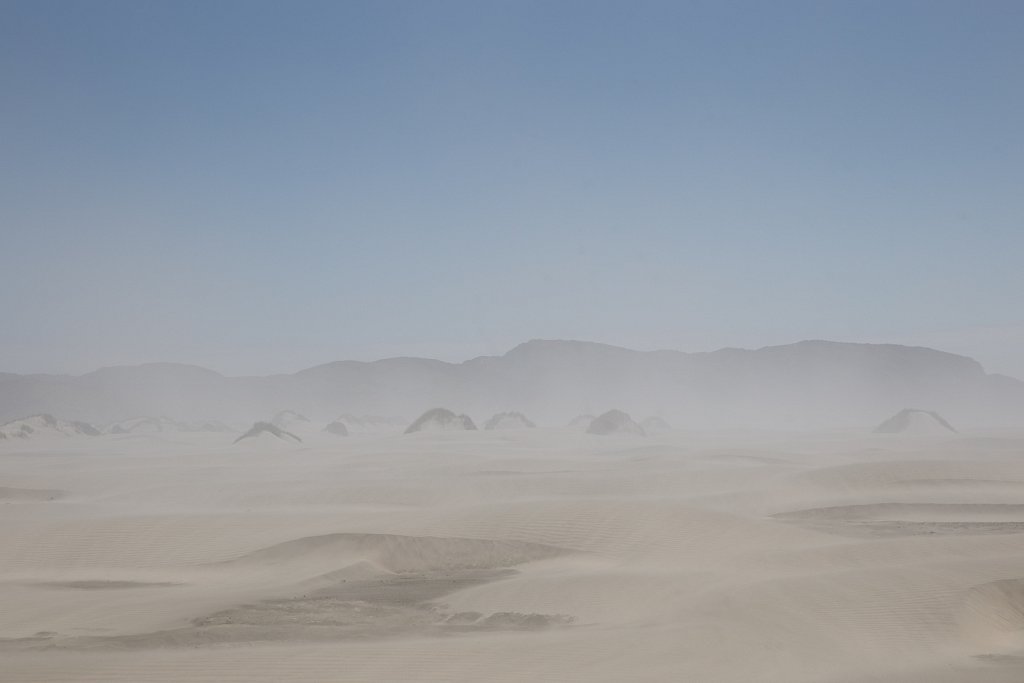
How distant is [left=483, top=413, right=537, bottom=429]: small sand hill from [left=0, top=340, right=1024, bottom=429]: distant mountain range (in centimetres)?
8740

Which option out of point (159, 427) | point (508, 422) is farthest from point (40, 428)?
point (508, 422)

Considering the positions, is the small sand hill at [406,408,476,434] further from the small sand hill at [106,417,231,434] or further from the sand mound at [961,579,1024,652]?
the sand mound at [961,579,1024,652]

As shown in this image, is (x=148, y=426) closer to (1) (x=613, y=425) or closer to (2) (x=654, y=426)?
(2) (x=654, y=426)

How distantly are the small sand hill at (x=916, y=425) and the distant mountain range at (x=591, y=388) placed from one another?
93.1m

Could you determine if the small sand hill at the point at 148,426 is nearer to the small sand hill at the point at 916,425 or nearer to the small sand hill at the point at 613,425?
the small sand hill at the point at 613,425

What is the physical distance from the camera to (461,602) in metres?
13.4

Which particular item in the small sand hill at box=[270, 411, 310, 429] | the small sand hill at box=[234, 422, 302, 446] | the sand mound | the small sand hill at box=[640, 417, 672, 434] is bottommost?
the sand mound

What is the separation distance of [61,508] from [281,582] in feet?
37.6

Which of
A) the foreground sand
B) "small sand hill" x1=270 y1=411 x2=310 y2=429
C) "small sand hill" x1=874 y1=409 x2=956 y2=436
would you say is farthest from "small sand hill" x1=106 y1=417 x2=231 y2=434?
the foreground sand

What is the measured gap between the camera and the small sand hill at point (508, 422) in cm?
6950

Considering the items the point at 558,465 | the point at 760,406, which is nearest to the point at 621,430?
the point at 558,465

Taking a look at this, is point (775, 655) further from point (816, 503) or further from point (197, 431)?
point (197, 431)

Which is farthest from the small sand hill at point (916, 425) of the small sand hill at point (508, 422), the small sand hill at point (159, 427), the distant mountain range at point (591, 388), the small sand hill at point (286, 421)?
the distant mountain range at point (591, 388)

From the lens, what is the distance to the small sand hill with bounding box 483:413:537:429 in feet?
228
